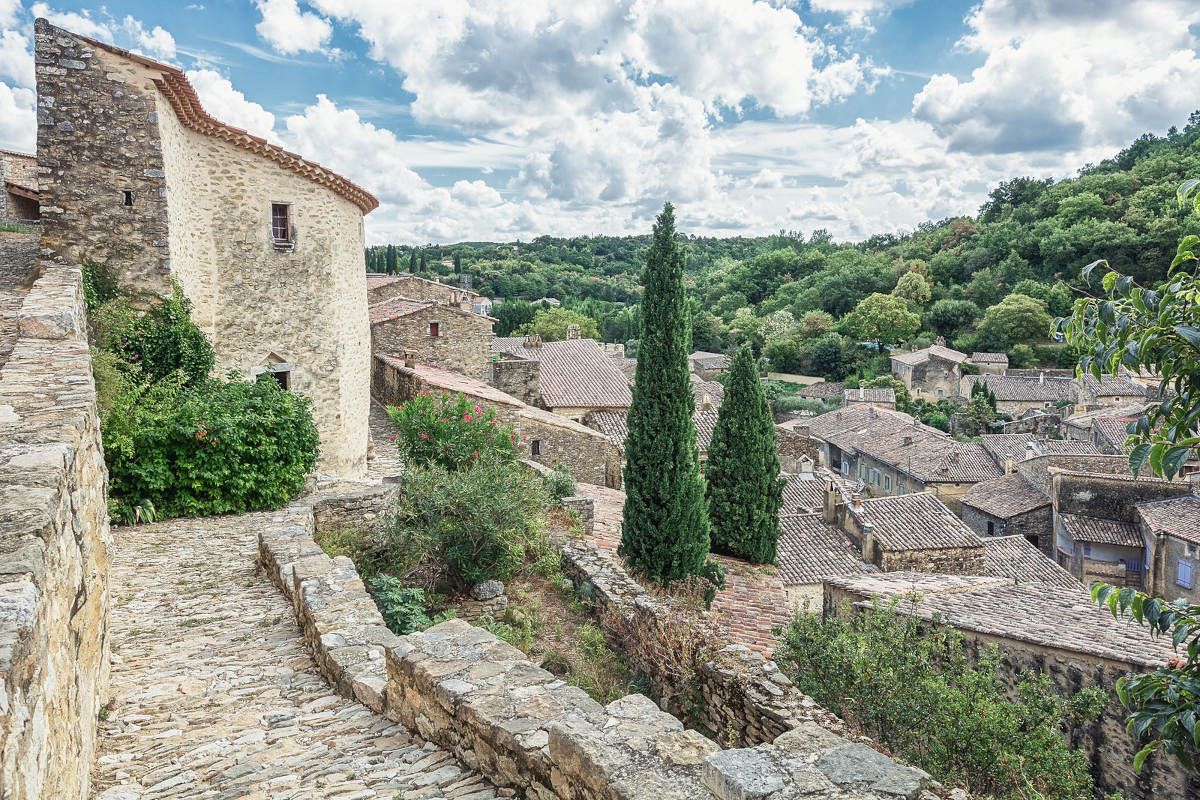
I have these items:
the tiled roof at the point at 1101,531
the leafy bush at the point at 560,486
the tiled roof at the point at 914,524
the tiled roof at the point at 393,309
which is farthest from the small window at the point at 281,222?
the tiled roof at the point at 1101,531

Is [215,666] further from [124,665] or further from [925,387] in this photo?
[925,387]

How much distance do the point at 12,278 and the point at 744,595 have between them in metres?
13.2

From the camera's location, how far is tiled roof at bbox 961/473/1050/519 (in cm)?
3006

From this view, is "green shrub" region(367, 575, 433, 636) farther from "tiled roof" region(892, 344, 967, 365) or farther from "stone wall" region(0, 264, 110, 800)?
"tiled roof" region(892, 344, 967, 365)

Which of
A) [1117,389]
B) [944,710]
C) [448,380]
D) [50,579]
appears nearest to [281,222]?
[448,380]

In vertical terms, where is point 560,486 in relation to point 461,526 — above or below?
below

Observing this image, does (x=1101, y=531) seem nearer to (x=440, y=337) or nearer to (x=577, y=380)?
(x=577, y=380)

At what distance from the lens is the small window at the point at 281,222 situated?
1302 cm

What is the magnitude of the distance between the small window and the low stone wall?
29.8ft

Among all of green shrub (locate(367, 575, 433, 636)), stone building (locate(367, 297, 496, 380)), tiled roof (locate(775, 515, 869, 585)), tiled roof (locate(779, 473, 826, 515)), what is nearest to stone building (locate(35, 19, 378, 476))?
stone building (locate(367, 297, 496, 380))

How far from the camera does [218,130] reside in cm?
1230

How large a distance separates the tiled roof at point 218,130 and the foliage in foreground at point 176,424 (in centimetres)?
295

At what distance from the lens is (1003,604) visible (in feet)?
37.0

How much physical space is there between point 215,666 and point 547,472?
949cm
